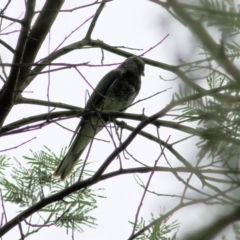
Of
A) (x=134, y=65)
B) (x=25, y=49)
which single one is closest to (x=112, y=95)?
(x=134, y=65)

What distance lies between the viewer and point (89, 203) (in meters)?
3.45

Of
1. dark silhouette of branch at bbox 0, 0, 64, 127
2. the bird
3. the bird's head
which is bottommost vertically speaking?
dark silhouette of branch at bbox 0, 0, 64, 127

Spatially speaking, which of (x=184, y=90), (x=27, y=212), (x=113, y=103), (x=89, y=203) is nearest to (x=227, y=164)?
(x=184, y=90)

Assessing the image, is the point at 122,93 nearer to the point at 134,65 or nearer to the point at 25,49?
the point at 134,65

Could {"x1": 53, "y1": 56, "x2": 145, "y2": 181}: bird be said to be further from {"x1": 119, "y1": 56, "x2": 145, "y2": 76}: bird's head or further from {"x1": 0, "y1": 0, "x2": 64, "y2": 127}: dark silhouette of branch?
{"x1": 0, "y1": 0, "x2": 64, "y2": 127}: dark silhouette of branch

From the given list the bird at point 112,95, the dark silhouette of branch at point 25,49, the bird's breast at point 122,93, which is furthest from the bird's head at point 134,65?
the dark silhouette of branch at point 25,49

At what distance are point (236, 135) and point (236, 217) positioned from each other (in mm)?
441

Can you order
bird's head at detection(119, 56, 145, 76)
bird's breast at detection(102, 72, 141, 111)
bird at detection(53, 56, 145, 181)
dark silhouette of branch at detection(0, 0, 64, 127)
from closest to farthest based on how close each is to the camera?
dark silhouette of branch at detection(0, 0, 64, 127) < bird at detection(53, 56, 145, 181) < bird's breast at detection(102, 72, 141, 111) < bird's head at detection(119, 56, 145, 76)

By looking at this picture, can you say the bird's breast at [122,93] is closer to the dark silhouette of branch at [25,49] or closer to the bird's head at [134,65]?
the bird's head at [134,65]

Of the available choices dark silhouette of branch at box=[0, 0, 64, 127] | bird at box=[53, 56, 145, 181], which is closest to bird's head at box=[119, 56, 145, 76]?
bird at box=[53, 56, 145, 181]

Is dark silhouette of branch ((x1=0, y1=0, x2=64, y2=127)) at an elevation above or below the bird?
below

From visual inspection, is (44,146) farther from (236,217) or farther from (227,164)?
(236,217)

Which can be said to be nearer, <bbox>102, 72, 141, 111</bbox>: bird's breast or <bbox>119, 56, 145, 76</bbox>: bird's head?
<bbox>102, 72, 141, 111</bbox>: bird's breast

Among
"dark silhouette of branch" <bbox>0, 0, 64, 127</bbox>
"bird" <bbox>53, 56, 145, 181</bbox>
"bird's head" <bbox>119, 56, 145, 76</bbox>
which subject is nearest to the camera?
"dark silhouette of branch" <bbox>0, 0, 64, 127</bbox>
